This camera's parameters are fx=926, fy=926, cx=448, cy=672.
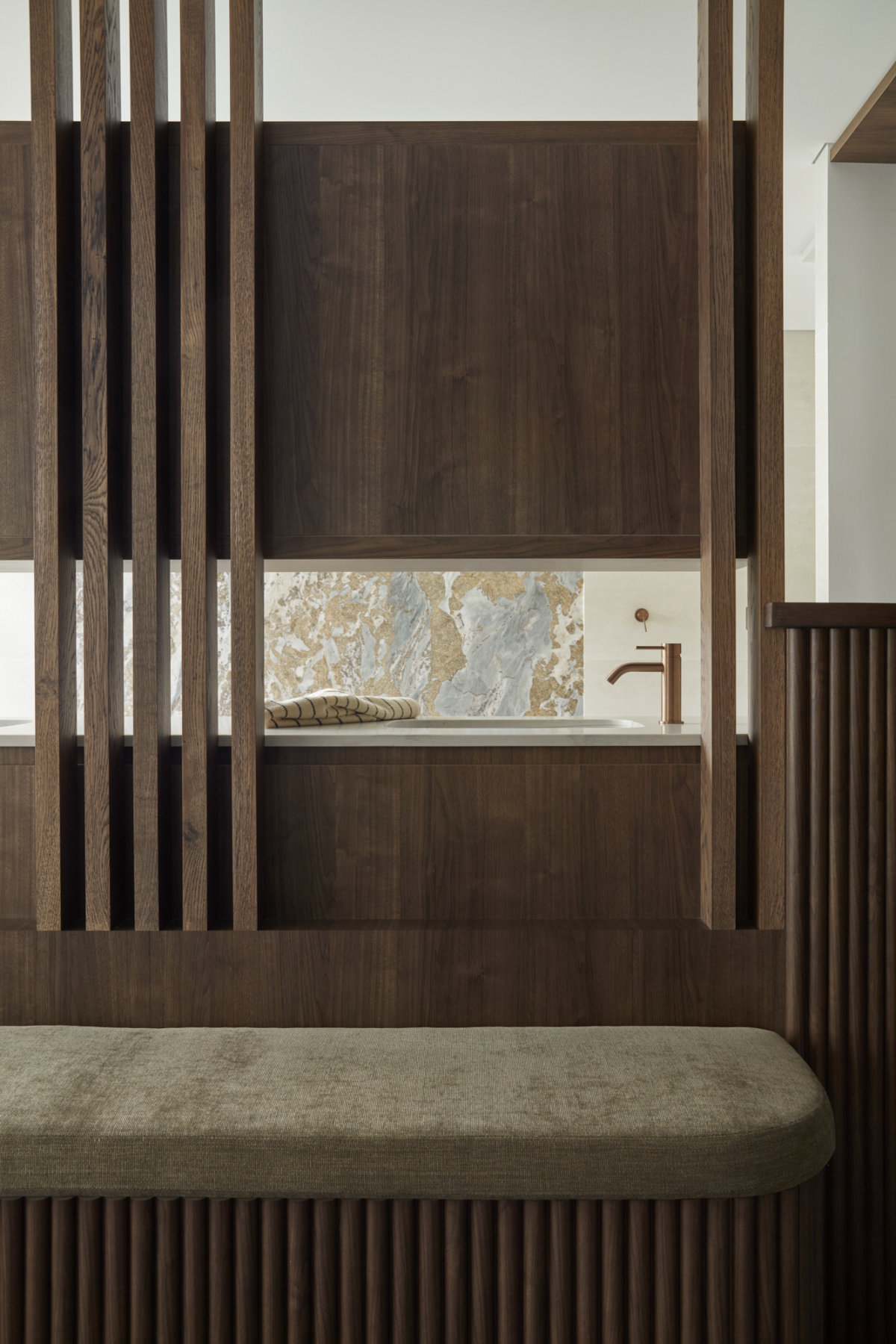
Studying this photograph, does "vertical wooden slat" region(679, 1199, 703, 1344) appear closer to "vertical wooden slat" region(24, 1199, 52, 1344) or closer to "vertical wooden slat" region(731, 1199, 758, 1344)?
"vertical wooden slat" region(731, 1199, 758, 1344)

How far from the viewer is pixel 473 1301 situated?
1217 mm

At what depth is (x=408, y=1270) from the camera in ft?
3.99

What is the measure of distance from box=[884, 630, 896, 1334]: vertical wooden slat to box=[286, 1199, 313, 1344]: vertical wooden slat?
2.91ft

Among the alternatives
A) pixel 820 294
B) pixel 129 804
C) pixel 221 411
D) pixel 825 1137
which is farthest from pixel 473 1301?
pixel 820 294

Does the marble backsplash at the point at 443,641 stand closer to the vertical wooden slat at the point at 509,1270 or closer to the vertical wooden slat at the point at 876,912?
the vertical wooden slat at the point at 876,912

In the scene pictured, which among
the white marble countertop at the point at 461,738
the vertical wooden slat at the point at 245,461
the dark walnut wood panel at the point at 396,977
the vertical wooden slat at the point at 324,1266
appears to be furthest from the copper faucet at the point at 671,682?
the vertical wooden slat at the point at 324,1266

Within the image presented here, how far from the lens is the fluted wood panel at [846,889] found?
144 cm

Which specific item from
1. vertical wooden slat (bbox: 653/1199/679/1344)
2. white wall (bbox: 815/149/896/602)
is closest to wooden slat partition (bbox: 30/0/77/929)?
vertical wooden slat (bbox: 653/1199/679/1344)

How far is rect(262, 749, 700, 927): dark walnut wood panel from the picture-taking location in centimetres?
161

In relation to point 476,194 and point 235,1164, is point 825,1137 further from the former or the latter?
point 476,194

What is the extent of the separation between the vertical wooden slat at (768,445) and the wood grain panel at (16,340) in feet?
4.08

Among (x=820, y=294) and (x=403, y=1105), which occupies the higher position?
(x=820, y=294)

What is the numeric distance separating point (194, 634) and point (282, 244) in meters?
0.70

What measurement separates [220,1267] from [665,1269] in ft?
1.91
